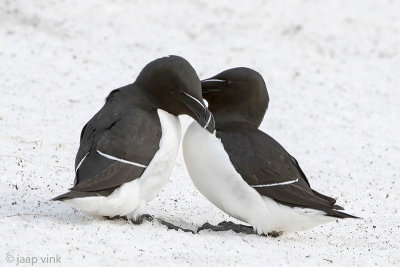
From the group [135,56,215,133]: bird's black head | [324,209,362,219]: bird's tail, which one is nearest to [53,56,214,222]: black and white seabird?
[135,56,215,133]: bird's black head

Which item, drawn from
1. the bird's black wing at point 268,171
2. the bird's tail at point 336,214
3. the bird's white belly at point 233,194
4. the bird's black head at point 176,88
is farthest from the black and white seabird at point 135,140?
the bird's tail at point 336,214

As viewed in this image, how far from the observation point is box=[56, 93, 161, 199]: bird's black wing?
5945 mm

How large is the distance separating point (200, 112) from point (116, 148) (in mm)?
818

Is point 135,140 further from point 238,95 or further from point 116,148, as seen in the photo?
point 238,95

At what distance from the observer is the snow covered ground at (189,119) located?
19.7ft

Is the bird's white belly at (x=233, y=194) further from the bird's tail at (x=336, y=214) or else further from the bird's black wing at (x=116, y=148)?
the bird's black wing at (x=116, y=148)

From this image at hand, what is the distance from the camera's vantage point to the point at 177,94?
6.57 meters

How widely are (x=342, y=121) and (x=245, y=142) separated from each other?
230 inches

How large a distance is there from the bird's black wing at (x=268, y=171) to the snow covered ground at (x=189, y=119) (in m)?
0.42

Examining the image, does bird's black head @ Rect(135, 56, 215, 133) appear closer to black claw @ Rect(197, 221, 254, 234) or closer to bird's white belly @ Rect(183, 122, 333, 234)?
bird's white belly @ Rect(183, 122, 333, 234)

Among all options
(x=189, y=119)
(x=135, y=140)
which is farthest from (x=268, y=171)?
(x=189, y=119)

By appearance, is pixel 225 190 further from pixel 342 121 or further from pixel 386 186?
pixel 342 121

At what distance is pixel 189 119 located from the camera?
11.8 m

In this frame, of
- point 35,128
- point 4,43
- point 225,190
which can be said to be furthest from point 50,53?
point 225,190
